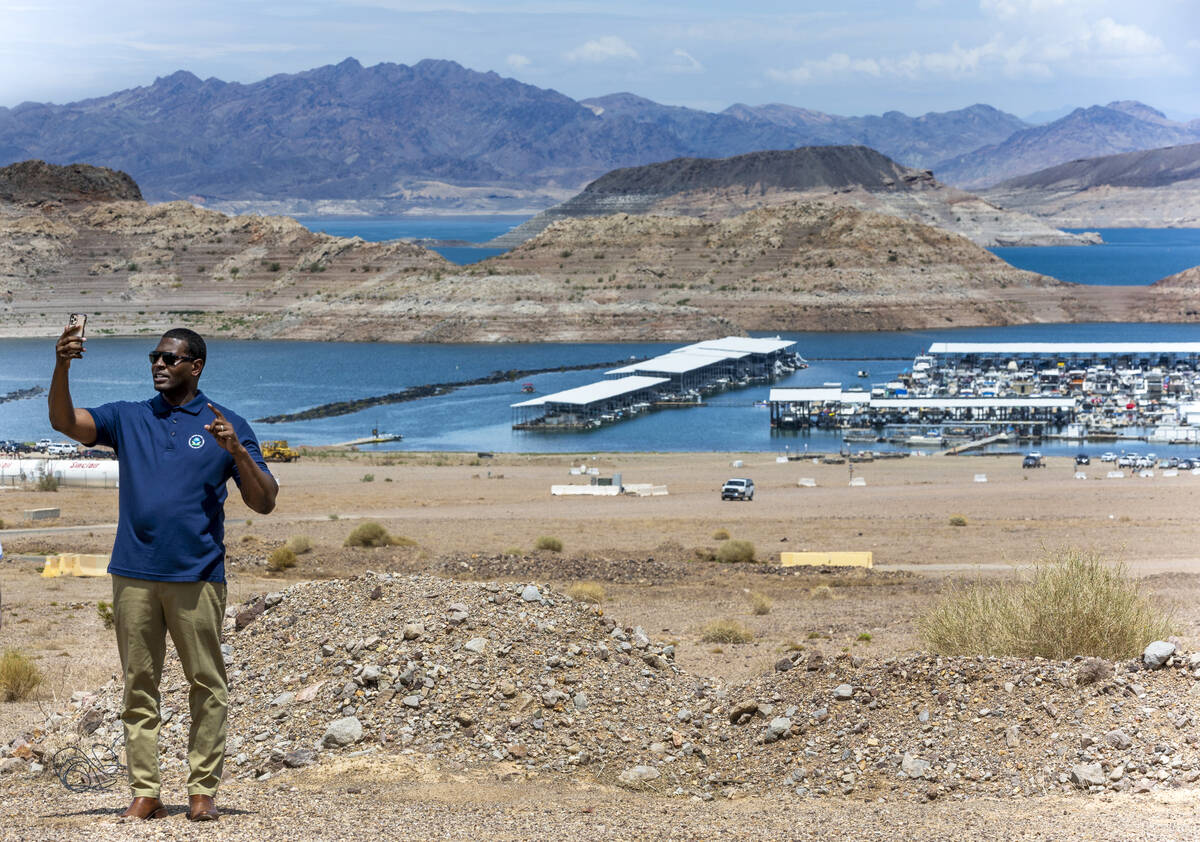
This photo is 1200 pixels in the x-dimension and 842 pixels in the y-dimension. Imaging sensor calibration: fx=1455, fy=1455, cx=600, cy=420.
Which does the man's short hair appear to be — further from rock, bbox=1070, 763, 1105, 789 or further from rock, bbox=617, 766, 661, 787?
rock, bbox=1070, 763, 1105, 789

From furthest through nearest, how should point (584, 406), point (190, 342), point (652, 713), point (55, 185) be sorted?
1. point (55, 185)
2. point (584, 406)
3. point (652, 713)
4. point (190, 342)

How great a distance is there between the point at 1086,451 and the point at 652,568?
43848 millimetres

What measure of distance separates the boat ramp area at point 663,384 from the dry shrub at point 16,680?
62.9 metres

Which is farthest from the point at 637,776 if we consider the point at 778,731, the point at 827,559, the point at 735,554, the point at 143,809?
the point at 735,554

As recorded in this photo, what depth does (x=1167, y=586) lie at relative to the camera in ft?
72.4

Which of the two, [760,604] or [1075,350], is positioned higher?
[760,604]

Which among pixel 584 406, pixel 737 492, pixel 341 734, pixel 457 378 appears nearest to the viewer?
pixel 341 734

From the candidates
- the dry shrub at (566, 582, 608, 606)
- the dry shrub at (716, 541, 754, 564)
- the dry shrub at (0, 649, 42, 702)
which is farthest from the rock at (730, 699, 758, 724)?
the dry shrub at (716, 541, 754, 564)

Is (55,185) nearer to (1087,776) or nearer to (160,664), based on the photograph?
(160,664)

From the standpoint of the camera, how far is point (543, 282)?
148 metres

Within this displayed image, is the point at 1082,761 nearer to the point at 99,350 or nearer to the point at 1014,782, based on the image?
the point at 1014,782

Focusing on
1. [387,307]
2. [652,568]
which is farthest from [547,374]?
[652,568]

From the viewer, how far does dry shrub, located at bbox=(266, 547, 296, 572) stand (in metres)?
26.1

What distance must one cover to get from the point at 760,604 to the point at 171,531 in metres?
14.3
